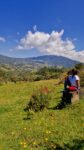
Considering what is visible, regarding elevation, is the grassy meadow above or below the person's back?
below

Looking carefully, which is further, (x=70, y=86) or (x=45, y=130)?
(x=70, y=86)

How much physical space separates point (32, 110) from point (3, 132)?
3.92m

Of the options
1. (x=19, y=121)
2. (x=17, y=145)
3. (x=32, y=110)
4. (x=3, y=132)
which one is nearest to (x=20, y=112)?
(x=32, y=110)

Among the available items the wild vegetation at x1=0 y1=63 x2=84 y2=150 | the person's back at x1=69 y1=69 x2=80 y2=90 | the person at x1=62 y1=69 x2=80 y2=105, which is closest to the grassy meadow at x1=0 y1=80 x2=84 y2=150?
the wild vegetation at x1=0 y1=63 x2=84 y2=150

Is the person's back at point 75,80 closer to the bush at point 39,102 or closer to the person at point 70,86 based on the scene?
the person at point 70,86

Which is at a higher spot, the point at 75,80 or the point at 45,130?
the point at 75,80

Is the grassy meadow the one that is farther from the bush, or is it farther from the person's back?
the person's back

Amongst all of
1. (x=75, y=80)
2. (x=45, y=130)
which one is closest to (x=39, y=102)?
(x=75, y=80)

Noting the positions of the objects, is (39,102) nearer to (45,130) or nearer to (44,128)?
(44,128)

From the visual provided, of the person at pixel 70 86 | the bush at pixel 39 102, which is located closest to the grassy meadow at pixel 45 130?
the bush at pixel 39 102

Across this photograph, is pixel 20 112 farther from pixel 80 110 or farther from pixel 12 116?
pixel 80 110

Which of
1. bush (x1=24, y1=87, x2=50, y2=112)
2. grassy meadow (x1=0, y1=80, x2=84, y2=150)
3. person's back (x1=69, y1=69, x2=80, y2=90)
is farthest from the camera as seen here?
person's back (x1=69, y1=69, x2=80, y2=90)

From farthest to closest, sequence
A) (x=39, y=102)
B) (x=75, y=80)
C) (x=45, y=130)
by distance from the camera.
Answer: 1. (x=75, y=80)
2. (x=39, y=102)
3. (x=45, y=130)

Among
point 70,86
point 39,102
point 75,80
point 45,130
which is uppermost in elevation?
point 75,80
